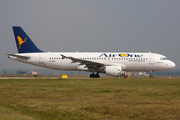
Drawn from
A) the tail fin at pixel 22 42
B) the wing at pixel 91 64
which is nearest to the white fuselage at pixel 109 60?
the wing at pixel 91 64

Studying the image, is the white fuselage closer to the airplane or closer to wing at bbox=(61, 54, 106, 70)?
the airplane

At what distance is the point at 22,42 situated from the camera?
118ft

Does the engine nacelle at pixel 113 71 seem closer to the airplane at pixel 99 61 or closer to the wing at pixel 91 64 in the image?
the airplane at pixel 99 61

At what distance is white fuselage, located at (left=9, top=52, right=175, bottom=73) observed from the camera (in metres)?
A: 33.4

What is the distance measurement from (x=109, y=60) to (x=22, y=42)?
13.2 meters

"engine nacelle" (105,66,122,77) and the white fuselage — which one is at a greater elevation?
the white fuselage

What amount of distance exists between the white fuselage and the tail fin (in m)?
1.06

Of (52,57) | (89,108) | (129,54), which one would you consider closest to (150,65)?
(129,54)

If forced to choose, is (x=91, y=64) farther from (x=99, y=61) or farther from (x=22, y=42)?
(x=22, y=42)

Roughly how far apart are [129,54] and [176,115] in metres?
25.2

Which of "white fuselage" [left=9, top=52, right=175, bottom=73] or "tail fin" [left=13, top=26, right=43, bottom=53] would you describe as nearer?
"white fuselage" [left=9, top=52, right=175, bottom=73]

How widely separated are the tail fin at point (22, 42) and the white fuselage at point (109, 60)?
1064 mm

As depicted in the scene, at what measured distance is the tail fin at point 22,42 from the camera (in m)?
35.8

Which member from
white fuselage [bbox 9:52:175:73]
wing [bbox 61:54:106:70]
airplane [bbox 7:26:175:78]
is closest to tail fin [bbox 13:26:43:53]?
airplane [bbox 7:26:175:78]
